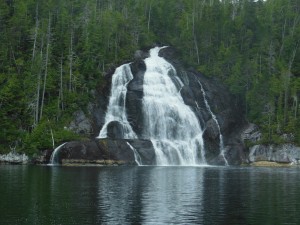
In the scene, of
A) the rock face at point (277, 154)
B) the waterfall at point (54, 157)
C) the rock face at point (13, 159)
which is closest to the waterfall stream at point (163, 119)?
the waterfall at point (54, 157)

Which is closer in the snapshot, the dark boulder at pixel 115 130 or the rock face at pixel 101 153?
the rock face at pixel 101 153

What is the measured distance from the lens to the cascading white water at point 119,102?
76.1m

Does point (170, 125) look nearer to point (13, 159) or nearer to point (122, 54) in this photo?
point (13, 159)

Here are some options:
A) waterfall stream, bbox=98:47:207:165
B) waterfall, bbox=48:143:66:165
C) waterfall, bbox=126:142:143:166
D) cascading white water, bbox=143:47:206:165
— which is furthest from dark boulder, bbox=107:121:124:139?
waterfall, bbox=48:143:66:165

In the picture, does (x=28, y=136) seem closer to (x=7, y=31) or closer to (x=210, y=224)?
(x=7, y=31)

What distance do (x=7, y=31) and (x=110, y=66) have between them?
19.5 m

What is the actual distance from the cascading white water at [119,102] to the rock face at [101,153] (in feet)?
19.5

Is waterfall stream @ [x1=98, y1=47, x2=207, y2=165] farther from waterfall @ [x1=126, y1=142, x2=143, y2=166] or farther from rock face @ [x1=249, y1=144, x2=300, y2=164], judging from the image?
rock face @ [x1=249, y1=144, x2=300, y2=164]

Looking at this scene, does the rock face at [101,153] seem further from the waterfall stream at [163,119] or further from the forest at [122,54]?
the forest at [122,54]

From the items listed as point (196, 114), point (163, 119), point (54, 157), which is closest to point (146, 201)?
point (54, 157)

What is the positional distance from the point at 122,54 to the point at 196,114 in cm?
2489

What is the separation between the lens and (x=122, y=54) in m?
98.8

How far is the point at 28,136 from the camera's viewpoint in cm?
6881

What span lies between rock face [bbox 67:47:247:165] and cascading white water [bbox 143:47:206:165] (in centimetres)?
107
